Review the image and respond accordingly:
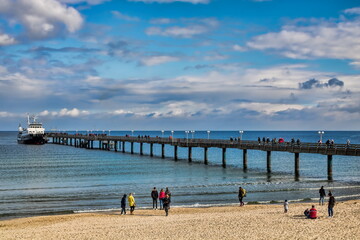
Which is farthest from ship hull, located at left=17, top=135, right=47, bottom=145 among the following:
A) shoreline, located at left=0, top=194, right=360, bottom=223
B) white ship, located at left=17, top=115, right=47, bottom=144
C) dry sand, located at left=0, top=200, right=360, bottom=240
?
dry sand, located at left=0, top=200, right=360, bottom=240

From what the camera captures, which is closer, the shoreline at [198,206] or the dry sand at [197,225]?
the dry sand at [197,225]

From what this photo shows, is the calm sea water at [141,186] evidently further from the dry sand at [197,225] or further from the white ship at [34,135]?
the white ship at [34,135]

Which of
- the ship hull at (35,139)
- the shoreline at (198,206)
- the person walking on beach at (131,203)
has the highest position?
the ship hull at (35,139)

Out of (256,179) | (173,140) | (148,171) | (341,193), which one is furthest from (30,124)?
(341,193)

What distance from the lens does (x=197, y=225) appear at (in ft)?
71.0

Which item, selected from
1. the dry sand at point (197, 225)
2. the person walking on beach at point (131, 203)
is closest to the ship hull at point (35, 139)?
the dry sand at point (197, 225)

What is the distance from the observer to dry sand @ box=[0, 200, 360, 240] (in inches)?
764

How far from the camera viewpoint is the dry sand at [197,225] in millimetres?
19406

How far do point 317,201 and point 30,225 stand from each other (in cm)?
1872

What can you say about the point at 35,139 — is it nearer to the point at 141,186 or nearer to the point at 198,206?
the point at 141,186

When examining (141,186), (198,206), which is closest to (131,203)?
(198,206)

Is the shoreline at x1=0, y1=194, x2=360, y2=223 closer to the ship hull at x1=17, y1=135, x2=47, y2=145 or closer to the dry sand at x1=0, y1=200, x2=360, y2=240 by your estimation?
the dry sand at x1=0, y1=200, x2=360, y2=240

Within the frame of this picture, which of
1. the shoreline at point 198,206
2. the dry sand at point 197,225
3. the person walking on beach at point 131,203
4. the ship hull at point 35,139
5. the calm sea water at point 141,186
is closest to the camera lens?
the dry sand at point 197,225

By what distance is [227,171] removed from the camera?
51.6m
